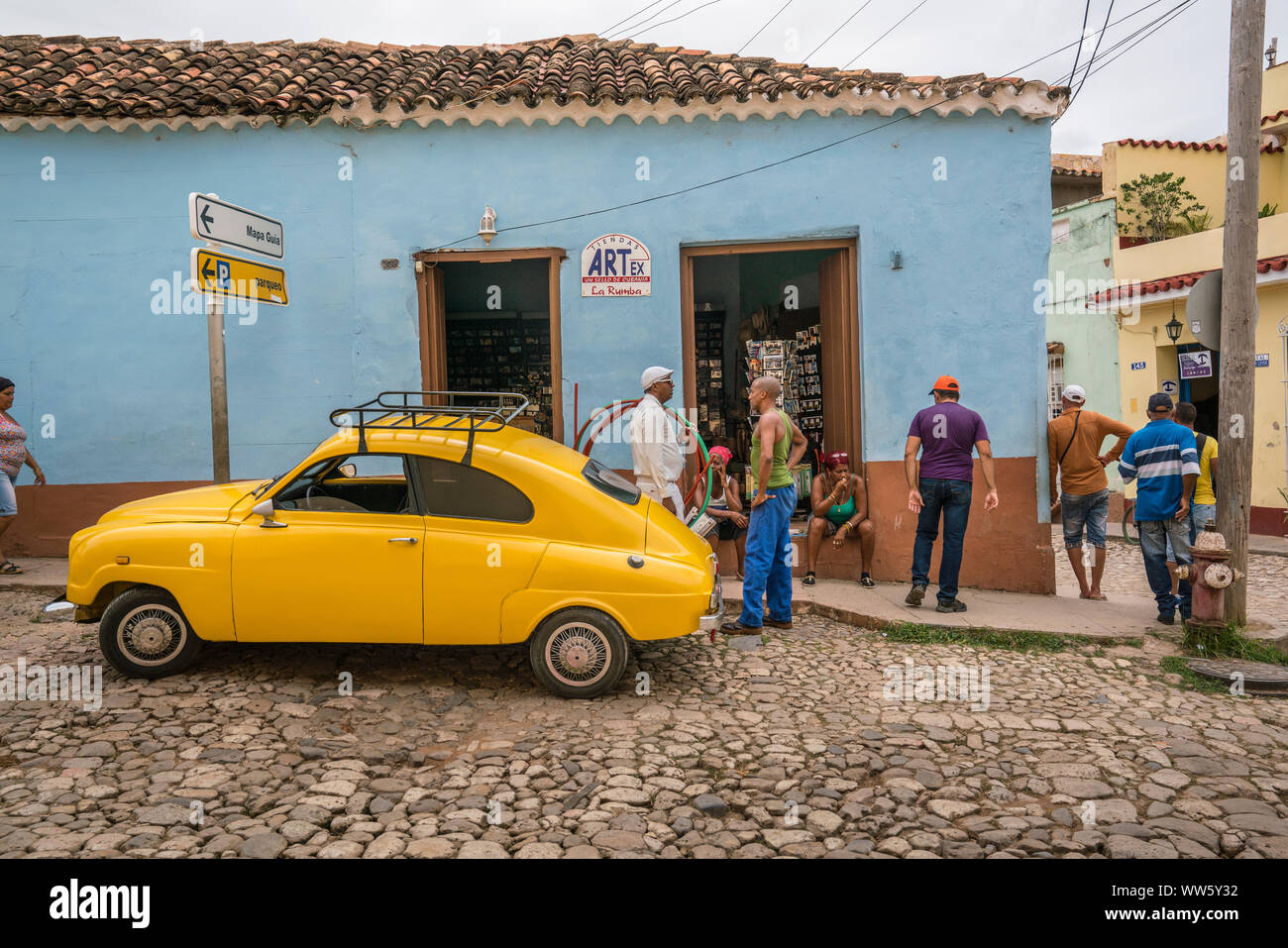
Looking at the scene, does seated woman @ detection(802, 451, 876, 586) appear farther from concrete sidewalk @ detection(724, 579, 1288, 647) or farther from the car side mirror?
the car side mirror

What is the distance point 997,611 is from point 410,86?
7.26 m

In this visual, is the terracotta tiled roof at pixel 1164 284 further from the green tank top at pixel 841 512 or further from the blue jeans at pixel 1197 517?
the green tank top at pixel 841 512

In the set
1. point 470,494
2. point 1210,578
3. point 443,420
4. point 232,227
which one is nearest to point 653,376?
point 443,420

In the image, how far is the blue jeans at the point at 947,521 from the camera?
707 centimetres

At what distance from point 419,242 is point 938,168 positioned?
4.97 m

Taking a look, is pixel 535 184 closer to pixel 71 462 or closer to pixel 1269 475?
pixel 71 462

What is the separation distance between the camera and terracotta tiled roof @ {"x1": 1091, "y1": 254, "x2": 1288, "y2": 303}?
1248 centimetres

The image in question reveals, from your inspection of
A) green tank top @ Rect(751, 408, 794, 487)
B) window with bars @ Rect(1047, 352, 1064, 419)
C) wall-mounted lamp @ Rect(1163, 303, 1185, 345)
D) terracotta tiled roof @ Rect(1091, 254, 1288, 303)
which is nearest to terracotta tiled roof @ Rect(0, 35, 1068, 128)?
green tank top @ Rect(751, 408, 794, 487)

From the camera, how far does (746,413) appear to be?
10656mm

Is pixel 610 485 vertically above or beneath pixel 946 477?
above

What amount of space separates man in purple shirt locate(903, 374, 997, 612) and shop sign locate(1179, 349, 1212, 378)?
9.95 metres

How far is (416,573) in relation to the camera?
16.4 ft

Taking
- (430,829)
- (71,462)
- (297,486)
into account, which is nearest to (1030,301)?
(297,486)

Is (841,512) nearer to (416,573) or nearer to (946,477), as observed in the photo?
(946,477)
